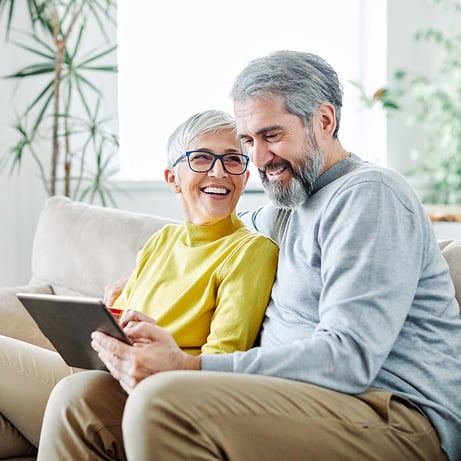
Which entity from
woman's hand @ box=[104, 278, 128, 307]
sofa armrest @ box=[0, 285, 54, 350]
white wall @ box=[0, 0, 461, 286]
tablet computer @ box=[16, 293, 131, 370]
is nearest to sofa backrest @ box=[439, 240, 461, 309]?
tablet computer @ box=[16, 293, 131, 370]

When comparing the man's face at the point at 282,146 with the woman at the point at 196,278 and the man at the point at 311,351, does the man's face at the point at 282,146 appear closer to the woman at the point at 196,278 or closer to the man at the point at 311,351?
the man at the point at 311,351

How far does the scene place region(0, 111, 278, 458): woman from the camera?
1973 millimetres

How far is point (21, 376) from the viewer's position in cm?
217

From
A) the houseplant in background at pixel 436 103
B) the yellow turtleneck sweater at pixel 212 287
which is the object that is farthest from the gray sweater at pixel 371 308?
the houseplant in background at pixel 436 103

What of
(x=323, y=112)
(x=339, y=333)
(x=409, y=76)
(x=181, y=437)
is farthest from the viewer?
(x=409, y=76)

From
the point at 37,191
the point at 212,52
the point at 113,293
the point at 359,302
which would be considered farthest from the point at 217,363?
the point at 212,52

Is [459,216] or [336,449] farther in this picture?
[459,216]

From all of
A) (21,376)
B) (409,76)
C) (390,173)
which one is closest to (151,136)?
(409,76)

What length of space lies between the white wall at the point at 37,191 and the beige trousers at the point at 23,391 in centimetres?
201

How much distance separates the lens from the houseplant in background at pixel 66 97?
3.96 meters

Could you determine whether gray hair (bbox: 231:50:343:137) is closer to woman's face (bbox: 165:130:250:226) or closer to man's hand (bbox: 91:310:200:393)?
→ woman's face (bbox: 165:130:250:226)

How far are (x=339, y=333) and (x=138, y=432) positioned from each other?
15.6 inches

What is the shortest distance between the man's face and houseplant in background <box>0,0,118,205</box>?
208 cm

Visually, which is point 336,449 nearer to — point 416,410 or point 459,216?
point 416,410
